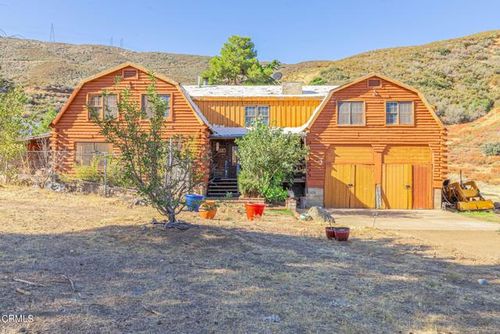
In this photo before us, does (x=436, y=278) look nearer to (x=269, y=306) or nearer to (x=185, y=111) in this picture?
(x=269, y=306)

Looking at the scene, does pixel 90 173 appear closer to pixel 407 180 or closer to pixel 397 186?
Answer: pixel 397 186

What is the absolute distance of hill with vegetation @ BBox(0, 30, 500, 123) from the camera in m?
53.4

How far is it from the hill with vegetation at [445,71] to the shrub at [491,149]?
12577 millimetres

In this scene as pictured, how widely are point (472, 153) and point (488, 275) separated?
35.5m

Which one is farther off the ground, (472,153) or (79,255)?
(472,153)

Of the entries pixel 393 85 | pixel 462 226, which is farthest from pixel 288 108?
pixel 462 226

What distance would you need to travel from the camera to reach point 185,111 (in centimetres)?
2172

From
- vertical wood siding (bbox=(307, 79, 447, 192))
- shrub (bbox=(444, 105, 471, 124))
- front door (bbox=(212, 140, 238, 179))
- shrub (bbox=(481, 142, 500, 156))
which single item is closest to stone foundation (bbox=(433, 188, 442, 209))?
vertical wood siding (bbox=(307, 79, 447, 192))

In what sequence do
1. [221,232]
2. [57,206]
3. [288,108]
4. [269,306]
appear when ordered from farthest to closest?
[288,108] → [57,206] → [221,232] → [269,306]

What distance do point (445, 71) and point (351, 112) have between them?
A: 170 feet

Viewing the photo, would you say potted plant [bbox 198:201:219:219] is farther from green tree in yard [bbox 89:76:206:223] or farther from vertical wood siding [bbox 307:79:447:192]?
vertical wood siding [bbox 307:79:447:192]

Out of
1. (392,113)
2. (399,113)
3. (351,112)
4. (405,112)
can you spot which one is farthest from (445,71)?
(351,112)

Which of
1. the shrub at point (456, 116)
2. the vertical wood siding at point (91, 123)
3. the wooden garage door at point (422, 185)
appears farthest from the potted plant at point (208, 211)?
the shrub at point (456, 116)

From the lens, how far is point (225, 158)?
25203mm
